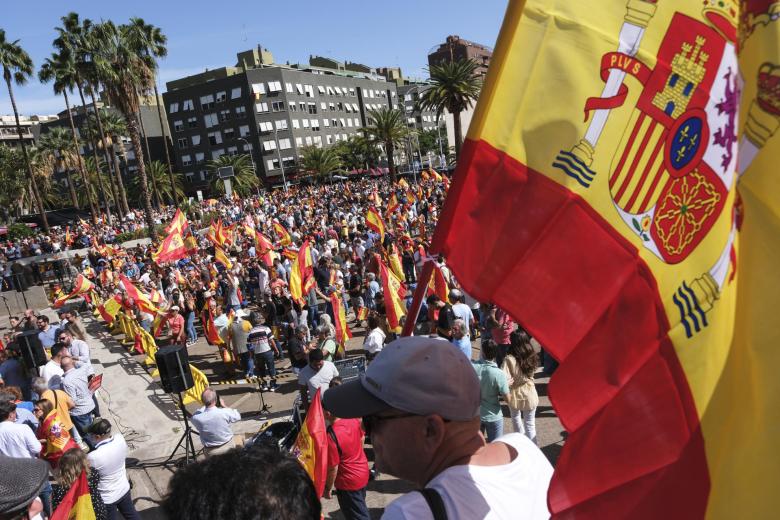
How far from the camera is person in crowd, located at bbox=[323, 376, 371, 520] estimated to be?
500 centimetres


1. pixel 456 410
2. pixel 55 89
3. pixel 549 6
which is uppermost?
pixel 55 89

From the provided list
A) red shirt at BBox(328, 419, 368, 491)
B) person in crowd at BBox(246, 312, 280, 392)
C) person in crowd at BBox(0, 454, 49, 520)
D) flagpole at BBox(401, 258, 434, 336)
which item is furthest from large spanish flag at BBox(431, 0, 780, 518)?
person in crowd at BBox(246, 312, 280, 392)

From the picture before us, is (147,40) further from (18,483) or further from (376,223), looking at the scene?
(18,483)

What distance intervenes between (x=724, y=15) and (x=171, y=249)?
16953 millimetres

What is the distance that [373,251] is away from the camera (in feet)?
51.9

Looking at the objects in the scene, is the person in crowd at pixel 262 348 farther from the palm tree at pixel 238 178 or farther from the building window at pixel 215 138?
the building window at pixel 215 138

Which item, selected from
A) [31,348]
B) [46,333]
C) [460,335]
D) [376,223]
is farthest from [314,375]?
[376,223]

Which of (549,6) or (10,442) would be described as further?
(10,442)

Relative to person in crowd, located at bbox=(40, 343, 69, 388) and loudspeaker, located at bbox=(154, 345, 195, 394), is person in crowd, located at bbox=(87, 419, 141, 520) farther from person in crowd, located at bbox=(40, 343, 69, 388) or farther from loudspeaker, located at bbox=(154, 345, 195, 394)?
person in crowd, located at bbox=(40, 343, 69, 388)

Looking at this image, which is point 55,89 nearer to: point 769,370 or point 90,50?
point 90,50

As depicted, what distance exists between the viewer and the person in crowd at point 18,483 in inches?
87.0

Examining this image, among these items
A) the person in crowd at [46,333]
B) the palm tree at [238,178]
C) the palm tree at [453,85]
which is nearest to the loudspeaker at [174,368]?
the person in crowd at [46,333]

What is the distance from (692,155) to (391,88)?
102172mm

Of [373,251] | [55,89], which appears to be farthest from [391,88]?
[373,251]
